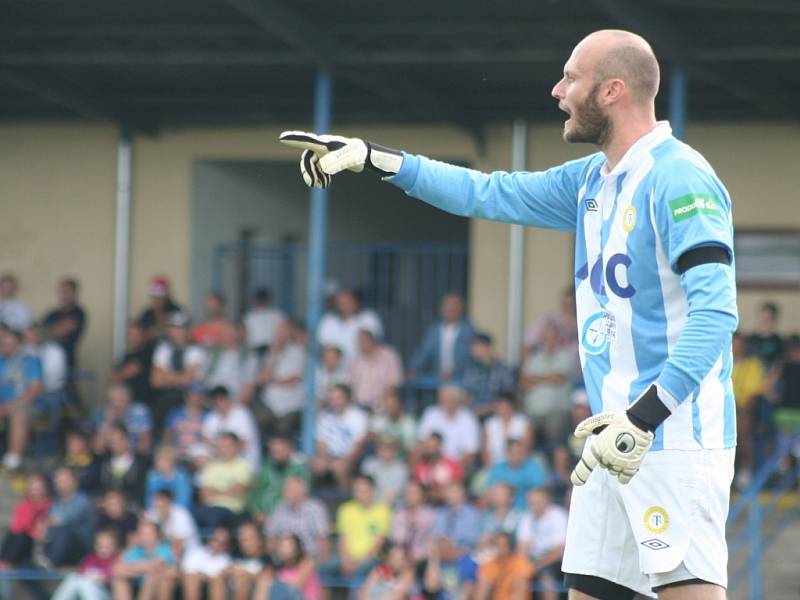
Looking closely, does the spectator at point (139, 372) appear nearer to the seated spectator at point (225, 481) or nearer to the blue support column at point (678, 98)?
the seated spectator at point (225, 481)

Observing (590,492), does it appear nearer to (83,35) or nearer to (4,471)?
(83,35)

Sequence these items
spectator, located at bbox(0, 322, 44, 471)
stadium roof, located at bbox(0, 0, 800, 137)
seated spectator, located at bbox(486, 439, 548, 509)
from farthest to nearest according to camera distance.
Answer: spectator, located at bbox(0, 322, 44, 471), stadium roof, located at bbox(0, 0, 800, 137), seated spectator, located at bbox(486, 439, 548, 509)

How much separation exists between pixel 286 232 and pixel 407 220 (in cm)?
149

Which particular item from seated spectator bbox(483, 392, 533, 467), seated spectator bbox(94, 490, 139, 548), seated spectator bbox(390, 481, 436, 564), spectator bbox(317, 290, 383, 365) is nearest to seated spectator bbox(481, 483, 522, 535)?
seated spectator bbox(390, 481, 436, 564)

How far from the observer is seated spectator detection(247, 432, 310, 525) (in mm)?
12359

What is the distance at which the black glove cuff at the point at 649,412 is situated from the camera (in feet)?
11.1

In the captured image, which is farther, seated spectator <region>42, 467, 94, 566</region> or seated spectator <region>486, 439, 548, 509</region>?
seated spectator <region>42, 467, 94, 566</region>

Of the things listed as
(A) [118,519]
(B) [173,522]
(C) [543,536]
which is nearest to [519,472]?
(C) [543,536]

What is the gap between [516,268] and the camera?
1560 centimetres

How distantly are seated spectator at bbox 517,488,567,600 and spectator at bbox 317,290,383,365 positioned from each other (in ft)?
11.2

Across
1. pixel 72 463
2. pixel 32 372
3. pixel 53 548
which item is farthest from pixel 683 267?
pixel 32 372

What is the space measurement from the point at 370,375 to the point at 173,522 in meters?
2.43

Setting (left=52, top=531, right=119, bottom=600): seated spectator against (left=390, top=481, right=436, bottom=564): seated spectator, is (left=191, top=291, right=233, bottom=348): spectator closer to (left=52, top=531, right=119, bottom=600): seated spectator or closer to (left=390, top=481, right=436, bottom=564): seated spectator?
(left=52, top=531, right=119, bottom=600): seated spectator

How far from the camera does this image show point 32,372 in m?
14.5
